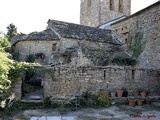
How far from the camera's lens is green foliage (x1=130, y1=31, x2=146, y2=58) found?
50.2ft

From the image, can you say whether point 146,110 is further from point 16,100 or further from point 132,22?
point 132,22

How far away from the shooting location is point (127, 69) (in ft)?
37.6

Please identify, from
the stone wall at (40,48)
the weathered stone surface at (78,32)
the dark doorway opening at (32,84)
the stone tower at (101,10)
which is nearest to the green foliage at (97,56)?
the weathered stone surface at (78,32)

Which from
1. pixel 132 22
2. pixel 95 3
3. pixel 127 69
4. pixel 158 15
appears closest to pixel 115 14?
pixel 95 3

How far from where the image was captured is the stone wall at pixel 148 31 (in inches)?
546

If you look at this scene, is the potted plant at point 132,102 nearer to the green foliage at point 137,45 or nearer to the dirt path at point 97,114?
the dirt path at point 97,114

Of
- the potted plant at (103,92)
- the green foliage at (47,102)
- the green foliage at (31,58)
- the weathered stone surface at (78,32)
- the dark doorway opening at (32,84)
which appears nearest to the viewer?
the green foliage at (47,102)

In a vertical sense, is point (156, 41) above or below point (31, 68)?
above

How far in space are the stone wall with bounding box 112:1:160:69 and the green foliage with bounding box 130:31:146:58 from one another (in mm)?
256

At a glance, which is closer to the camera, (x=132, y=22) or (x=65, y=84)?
(x=65, y=84)

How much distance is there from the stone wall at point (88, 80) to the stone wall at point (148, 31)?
2608 millimetres

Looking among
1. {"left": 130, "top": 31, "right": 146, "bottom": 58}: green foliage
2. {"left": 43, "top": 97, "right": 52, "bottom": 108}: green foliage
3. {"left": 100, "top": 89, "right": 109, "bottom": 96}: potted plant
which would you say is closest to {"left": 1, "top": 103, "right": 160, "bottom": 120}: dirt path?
{"left": 43, "top": 97, "right": 52, "bottom": 108}: green foliage

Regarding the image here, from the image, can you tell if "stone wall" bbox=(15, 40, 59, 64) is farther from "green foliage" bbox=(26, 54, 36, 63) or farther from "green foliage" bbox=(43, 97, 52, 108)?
"green foliage" bbox=(43, 97, 52, 108)

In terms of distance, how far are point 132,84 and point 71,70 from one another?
11.8 ft
